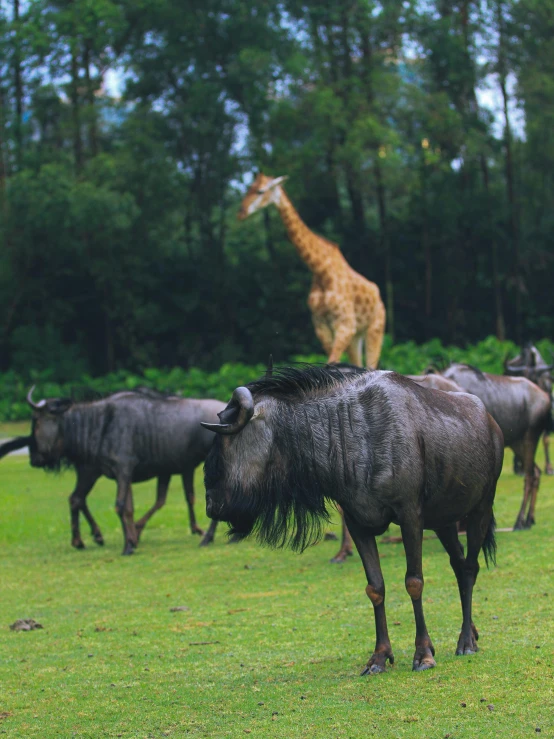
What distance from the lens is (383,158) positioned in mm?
36688

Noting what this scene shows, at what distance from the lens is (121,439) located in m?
14.2

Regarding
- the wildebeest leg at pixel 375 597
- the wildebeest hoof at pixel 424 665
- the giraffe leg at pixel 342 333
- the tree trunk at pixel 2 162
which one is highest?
the tree trunk at pixel 2 162

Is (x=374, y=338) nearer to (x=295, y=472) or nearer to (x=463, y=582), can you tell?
(x=463, y=582)

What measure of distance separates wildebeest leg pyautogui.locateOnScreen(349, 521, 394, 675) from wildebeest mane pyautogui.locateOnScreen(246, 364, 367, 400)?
0.90 meters

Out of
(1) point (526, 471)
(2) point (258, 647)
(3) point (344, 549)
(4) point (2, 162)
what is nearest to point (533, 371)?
(1) point (526, 471)

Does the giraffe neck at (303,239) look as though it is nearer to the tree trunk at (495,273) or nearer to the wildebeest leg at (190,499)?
the wildebeest leg at (190,499)

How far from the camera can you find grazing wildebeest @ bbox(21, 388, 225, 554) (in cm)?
1420

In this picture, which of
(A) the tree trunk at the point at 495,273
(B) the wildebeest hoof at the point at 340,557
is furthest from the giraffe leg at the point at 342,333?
(A) the tree trunk at the point at 495,273

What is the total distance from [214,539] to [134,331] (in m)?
27.8

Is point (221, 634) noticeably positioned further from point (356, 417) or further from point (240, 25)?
point (240, 25)

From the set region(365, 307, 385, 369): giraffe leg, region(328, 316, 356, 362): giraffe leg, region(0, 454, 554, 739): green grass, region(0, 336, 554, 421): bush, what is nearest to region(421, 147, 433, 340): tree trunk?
region(0, 336, 554, 421): bush

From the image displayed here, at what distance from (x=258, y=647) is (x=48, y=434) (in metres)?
7.41

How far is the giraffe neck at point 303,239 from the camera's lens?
2148 centimetres

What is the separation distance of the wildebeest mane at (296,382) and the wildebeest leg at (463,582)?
1.28m
